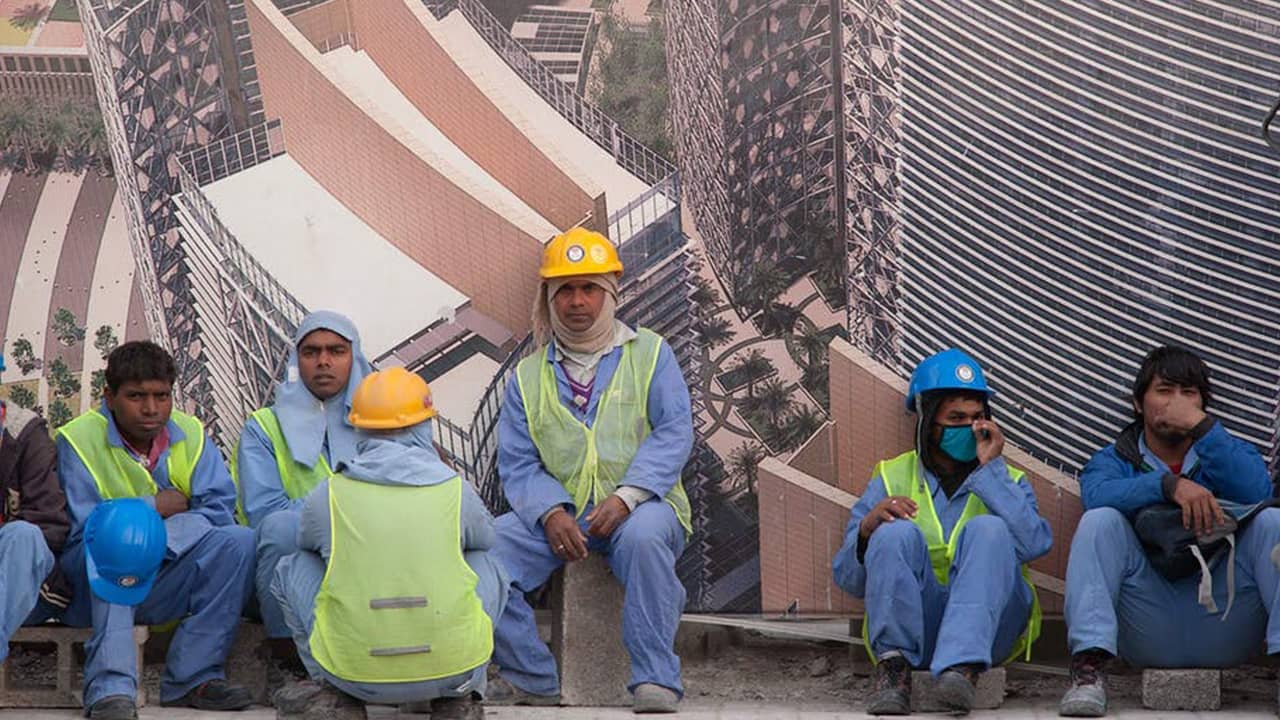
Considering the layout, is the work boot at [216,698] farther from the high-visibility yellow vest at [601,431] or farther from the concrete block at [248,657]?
the high-visibility yellow vest at [601,431]

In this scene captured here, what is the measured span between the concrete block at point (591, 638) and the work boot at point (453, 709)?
731 mm

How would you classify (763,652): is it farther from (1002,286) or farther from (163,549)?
(163,549)

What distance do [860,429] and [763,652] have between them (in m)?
0.97

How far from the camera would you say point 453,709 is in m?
6.04

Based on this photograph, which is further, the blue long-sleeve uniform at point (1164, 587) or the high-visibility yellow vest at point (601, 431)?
the high-visibility yellow vest at point (601, 431)

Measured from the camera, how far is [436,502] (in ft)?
19.1

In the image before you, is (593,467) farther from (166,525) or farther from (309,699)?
(166,525)

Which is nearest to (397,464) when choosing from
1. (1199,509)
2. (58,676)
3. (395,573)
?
(395,573)

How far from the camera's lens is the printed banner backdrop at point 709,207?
23.3 ft

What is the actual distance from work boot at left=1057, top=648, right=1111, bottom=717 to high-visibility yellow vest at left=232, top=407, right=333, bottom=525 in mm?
2599

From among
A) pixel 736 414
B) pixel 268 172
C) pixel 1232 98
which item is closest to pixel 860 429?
pixel 736 414

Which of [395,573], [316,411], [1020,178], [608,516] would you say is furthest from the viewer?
[1020,178]

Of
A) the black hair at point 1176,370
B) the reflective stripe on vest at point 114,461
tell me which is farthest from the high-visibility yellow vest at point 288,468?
the black hair at point 1176,370

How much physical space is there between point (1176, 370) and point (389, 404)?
8.80 feet
